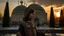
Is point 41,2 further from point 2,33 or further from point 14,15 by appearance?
point 2,33

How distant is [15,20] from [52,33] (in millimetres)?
4353

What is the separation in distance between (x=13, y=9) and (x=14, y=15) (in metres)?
0.28

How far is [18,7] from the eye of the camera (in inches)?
318

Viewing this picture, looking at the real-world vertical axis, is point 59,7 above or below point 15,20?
above

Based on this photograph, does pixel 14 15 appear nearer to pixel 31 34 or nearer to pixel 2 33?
pixel 2 33

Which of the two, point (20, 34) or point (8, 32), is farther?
point (8, 32)

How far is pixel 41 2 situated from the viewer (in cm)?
816

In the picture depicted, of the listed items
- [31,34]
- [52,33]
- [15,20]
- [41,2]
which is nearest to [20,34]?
[31,34]

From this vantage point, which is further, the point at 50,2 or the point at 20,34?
the point at 50,2

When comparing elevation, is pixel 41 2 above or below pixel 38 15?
above

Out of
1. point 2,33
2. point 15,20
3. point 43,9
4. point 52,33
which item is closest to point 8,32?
point 2,33

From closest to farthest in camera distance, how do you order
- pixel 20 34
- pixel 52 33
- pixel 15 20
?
pixel 20 34
pixel 52 33
pixel 15 20

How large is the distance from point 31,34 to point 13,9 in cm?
599

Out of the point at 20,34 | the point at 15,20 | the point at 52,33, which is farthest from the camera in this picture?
the point at 15,20
